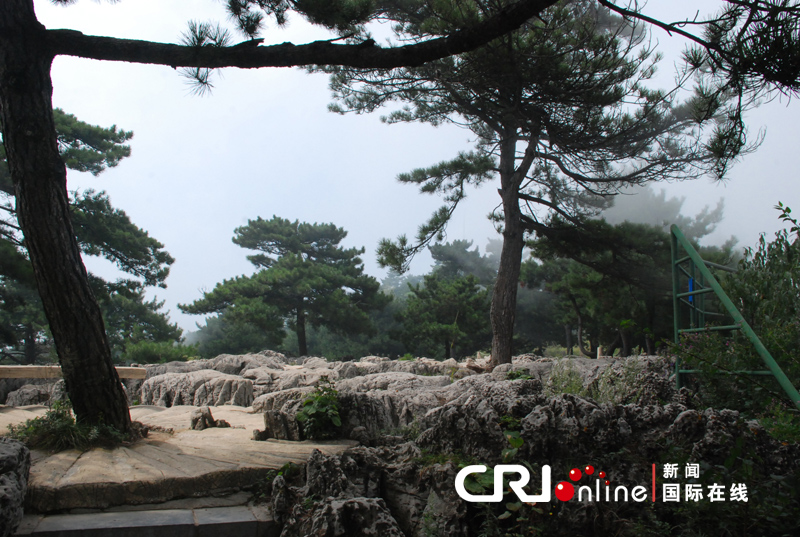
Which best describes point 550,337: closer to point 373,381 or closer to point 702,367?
point 373,381

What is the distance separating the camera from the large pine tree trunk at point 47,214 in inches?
156

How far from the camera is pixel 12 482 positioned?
2.73 meters

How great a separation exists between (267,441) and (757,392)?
360 centimetres

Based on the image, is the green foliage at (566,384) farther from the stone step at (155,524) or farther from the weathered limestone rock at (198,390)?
the weathered limestone rock at (198,390)

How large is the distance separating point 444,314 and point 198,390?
13.6 meters

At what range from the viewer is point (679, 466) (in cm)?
260

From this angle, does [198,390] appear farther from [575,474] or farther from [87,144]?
[87,144]

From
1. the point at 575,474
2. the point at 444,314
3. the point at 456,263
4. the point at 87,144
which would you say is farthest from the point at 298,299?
the point at 575,474

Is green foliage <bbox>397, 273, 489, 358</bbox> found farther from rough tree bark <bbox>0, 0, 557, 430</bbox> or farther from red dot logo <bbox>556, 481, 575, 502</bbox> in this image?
red dot logo <bbox>556, 481, 575, 502</bbox>

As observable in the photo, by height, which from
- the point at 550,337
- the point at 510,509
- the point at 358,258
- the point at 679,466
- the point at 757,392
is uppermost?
the point at 358,258

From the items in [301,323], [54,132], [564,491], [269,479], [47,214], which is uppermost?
[54,132]

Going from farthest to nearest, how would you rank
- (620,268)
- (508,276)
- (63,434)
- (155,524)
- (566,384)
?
1. (620,268)
2. (508,276)
3. (566,384)
4. (63,434)
5. (155,524)

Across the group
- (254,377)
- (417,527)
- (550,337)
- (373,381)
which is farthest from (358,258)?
(417,527)

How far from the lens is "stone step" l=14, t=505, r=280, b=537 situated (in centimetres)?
274
